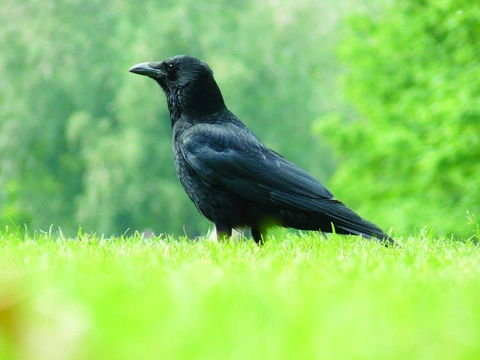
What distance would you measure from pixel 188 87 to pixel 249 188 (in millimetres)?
1197

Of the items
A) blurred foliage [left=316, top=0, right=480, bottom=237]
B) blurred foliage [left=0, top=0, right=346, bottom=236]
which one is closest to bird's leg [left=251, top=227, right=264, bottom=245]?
blurred foliage [left=316, top=0, right=480, bottom=237]

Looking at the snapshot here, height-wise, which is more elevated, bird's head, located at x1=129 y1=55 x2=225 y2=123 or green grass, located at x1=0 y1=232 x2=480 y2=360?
bird's head, located at x1=129 y1=55 x2=225 y2=123

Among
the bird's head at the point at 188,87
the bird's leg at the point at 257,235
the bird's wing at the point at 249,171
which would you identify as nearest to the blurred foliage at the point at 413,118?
the bird's head at the point at 188,87

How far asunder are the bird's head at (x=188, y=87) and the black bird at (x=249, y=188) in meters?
0.29

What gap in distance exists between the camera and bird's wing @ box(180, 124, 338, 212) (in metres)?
5.04

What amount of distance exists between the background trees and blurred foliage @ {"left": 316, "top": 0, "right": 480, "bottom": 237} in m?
0.05

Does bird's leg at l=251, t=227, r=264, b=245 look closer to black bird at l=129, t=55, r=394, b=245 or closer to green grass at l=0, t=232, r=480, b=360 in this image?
black bird at l=129, t=55, r=394, b=245

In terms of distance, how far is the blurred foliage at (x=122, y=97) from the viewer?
74.6ft

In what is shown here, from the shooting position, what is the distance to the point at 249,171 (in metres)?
A: 5.16

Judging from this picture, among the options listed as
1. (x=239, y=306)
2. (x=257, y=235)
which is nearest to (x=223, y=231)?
(x=257, y=235)

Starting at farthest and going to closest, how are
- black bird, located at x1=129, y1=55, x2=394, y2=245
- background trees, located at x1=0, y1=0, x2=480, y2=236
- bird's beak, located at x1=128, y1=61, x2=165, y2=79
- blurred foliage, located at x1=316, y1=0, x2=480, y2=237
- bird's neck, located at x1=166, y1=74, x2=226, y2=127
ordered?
background trees, located at x1=0, y1=0, x2=480, y2=236, blurred foliage, located at x1=316, y1=0, x2=480, y2=237, bird's beak, located at x1=128, y1=61, x2=165, y2=79, bird's neck, located at x1=166, y1=74, x2=226, y2=127, black bird, located at x1=129, y1=55, x2=394, y2=245

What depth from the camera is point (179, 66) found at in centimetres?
597

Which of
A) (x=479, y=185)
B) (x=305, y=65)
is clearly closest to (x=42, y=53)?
(x=305, y=65)

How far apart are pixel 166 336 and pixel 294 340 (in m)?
0.33
